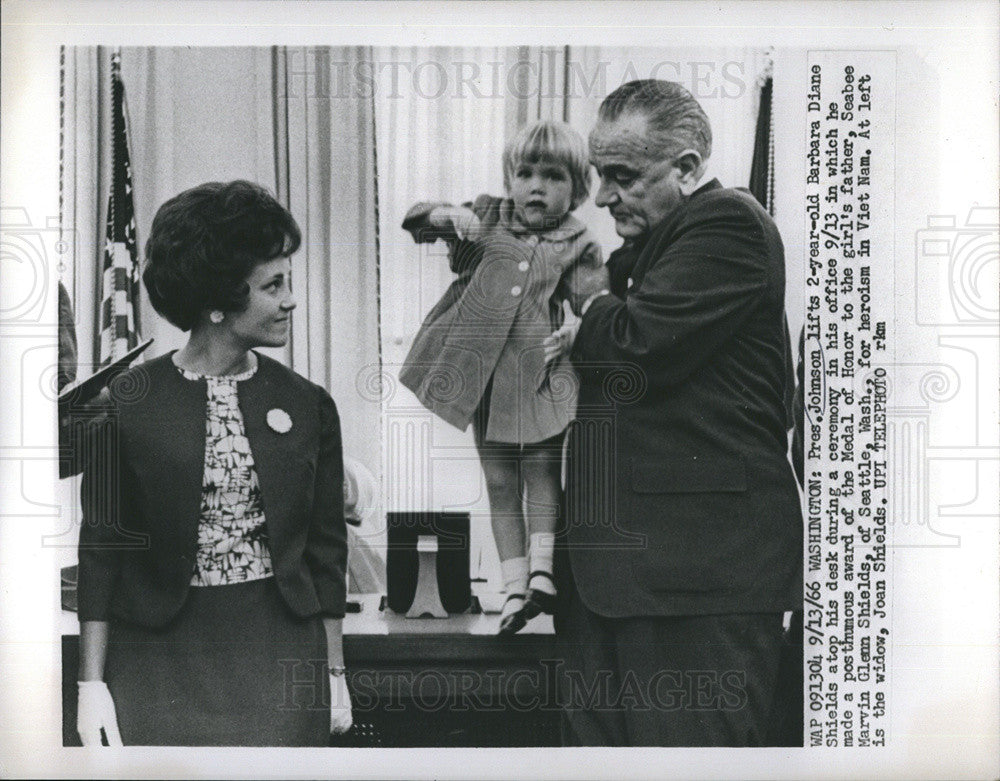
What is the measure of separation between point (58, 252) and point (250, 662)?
39.2 inches

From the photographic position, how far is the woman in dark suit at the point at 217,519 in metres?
2.03

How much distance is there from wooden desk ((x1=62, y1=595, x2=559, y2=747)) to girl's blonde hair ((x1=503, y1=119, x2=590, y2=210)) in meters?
0.95

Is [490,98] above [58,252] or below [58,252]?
above

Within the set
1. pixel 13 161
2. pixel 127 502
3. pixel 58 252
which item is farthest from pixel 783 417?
pixel 13 161

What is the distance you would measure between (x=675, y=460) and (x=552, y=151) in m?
0.72

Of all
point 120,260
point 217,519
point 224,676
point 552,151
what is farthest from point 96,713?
point 552,151

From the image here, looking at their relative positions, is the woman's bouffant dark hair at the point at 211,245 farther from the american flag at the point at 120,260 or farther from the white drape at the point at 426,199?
the white drape at the point at 426,199

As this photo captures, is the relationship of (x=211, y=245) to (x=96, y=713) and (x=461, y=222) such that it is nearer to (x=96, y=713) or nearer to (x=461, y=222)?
(x=461, y=222)

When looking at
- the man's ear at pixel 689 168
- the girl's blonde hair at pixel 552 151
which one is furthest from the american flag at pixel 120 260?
the man's ear at pixel 689 168

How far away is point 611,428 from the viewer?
202 cm

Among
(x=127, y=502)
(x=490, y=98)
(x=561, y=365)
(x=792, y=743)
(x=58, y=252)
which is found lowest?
(x=792, y=743)

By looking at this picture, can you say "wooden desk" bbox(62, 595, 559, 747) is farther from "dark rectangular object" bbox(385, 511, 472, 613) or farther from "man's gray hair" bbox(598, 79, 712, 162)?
"man's gray hair" bbox(598, 79, 712, 162)

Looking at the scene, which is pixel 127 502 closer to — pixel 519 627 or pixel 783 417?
pixel 519 627

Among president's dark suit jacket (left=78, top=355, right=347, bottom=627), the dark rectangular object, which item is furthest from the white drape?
president's dark suit jacket (left=78, top=355, right=347, bottom=627)
